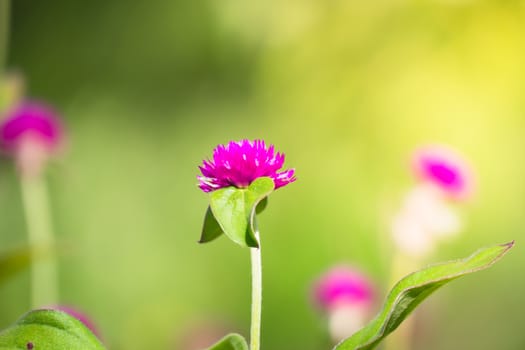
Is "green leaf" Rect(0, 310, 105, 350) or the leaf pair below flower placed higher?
the leaf pair below flower

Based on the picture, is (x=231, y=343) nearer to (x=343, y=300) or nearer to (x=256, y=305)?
(x=256, y=305)

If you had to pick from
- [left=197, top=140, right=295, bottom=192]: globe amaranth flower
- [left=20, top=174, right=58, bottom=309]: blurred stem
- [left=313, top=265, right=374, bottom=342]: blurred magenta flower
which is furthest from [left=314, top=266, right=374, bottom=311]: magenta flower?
[left=197, top=140, right=295, bottom=192]: globe amaranth flower

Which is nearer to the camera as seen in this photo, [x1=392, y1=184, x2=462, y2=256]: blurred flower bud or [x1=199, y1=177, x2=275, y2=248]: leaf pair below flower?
[x1=199, y1=177, x2=275, y2=248]: leaf pair below flower

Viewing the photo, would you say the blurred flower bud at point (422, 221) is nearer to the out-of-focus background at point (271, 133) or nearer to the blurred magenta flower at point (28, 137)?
the blurred magenta flower at point (28, 137)

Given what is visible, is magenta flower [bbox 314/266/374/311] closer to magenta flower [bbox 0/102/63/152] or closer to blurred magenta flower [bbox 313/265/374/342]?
blurred magenta flower [bbox 313/265/374/342]

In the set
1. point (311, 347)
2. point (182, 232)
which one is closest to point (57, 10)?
point (182, 232)

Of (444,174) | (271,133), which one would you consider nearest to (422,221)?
(444,174)

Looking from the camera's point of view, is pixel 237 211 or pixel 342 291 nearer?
pixel 237 211

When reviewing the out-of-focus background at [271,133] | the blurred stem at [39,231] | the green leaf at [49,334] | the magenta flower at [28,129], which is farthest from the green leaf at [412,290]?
the out-of-focus background at [271,133]
